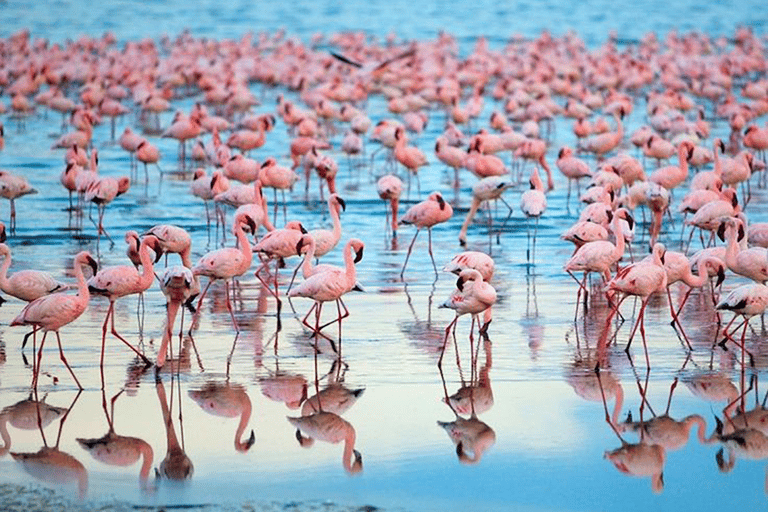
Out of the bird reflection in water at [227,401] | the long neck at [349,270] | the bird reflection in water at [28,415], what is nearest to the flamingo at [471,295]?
the long neck at [349,270]

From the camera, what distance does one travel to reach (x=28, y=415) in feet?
26.1

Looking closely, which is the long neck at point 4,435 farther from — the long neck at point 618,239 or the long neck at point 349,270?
the long neck at point 618,239

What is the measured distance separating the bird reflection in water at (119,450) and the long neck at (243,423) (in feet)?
1.53

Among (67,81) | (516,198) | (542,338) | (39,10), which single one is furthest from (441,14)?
(542,338)

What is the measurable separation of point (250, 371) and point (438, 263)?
16.5ft

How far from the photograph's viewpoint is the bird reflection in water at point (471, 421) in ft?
24.3

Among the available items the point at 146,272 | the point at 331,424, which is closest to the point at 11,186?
the point at 146,272

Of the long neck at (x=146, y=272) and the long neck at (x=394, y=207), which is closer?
the long neck at (x=146, y=272)

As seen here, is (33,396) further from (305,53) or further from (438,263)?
(305,53)

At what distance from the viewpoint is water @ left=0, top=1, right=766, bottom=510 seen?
6797mm

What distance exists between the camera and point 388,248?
14789 millimetres

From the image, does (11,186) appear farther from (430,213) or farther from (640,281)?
(640,281)

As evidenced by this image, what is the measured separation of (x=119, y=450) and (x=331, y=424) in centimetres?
120

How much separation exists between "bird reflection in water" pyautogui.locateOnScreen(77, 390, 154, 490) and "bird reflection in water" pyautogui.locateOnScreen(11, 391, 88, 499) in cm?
14
